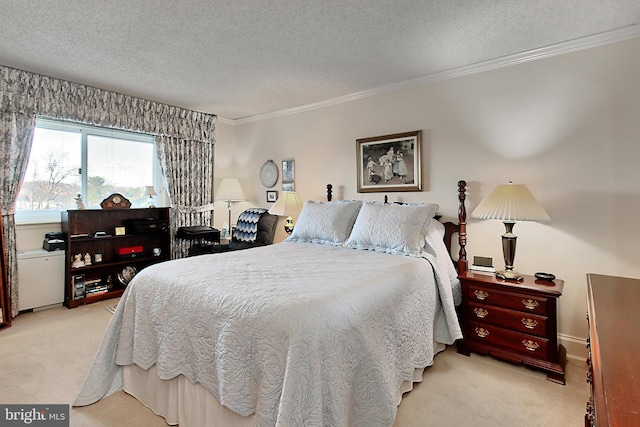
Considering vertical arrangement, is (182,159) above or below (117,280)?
above

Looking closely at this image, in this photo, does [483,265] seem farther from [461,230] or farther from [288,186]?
Result: [288,186]

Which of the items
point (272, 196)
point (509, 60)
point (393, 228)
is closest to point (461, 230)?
point (393, 228)

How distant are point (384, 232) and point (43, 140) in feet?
12.6

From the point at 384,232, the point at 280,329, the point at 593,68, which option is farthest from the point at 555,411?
the point at 593,68

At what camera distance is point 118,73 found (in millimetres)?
3168

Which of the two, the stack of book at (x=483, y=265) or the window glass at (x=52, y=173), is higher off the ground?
the window glass at (x=52, y=173)

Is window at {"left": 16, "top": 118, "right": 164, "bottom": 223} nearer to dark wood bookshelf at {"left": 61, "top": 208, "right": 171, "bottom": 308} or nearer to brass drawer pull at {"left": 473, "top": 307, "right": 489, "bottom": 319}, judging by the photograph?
dark wood bookshelf at {"left": 61, "top": 208, "right": 171, "bottom": 308}


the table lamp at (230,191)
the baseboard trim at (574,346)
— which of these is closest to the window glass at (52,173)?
the table lamp at (230,191)

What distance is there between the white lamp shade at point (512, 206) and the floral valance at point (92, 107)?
3.88 meters

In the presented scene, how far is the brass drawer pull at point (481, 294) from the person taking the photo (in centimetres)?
246

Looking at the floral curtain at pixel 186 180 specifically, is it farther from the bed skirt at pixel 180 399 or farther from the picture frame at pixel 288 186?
the bed skirt at pixel 180 399

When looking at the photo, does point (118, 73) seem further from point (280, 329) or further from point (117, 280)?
point (280, 329)

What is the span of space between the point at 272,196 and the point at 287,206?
3.10 ft

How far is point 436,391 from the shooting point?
203cm
